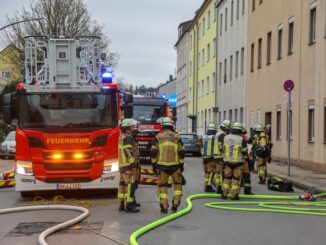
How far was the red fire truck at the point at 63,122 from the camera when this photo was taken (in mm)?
12648

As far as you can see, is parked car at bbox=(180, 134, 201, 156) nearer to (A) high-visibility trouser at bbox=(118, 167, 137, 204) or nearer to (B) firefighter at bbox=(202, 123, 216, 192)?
(B) firefighter at bbox=(202, 123, 216, 192)

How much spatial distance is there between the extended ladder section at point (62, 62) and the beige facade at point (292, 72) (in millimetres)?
10579

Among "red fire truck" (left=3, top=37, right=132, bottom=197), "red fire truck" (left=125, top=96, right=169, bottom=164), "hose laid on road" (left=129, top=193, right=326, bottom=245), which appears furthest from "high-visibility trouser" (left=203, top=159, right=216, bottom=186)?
"red fire truck" (left=125, top=96, right=169, bottom=164)

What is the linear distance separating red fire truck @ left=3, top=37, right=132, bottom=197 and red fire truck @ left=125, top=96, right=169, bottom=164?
39.8 feet

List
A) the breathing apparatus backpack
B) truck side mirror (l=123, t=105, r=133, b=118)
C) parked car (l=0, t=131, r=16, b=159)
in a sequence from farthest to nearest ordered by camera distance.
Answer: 1. parked car (l=0, t=131, r=16, b=159)
2. the breathing apparatus backpack
3. truck side mirror (l=123, t=105, r=133, b=118)

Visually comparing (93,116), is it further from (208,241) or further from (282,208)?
(208,241)

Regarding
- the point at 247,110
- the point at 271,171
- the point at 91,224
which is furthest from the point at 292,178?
the point at 247,110

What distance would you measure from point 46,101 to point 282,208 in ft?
18.6

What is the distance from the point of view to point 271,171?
2220 centimetres

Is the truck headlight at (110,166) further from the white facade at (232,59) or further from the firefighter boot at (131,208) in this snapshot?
the white facade at (232,59)

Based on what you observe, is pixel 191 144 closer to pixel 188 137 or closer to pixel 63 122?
pixel 188 137

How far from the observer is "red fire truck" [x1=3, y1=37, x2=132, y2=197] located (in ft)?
41.5

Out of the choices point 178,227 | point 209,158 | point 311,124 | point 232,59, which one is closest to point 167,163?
point 178,227

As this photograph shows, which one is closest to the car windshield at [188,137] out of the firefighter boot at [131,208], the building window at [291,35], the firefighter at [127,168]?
the building window at [291,35]
